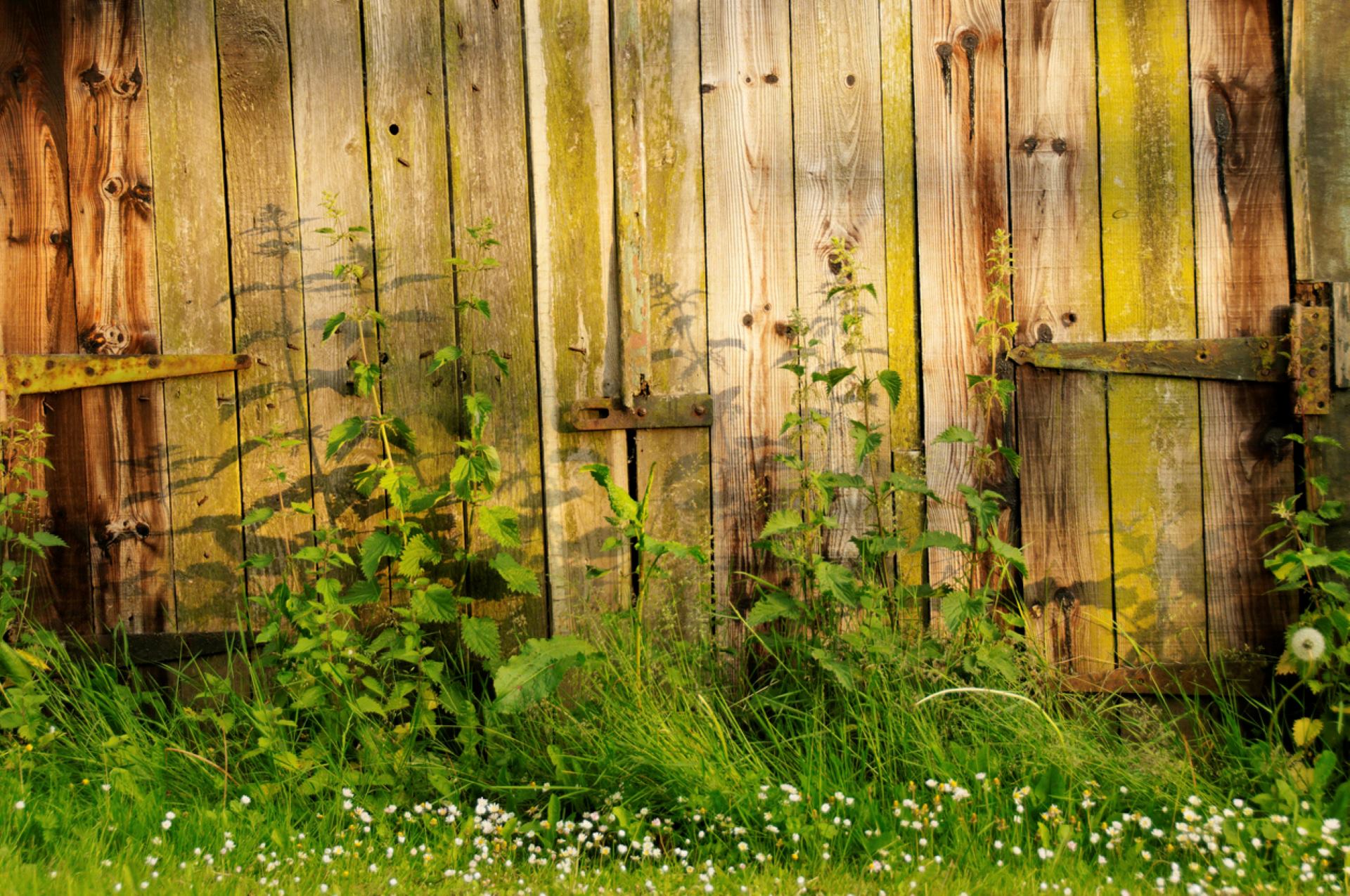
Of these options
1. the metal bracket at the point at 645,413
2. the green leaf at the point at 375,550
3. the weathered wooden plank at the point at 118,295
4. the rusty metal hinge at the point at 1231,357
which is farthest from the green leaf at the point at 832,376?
the weathered wooden plank at the point at 118,295

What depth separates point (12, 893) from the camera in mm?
1656

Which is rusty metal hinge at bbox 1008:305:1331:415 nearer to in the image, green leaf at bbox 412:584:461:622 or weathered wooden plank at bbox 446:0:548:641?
weathered wooden plank at bbox 446:0:548:641

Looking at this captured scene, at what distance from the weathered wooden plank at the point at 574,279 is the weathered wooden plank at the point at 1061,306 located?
114 centimetres

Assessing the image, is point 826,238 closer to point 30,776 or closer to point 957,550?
point 957,550

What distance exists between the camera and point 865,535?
2553 mm

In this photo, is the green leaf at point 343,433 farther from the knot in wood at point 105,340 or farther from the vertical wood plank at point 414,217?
the knot in wood at point 105,340

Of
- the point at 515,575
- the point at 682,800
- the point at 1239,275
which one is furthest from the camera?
the point at 1239,275

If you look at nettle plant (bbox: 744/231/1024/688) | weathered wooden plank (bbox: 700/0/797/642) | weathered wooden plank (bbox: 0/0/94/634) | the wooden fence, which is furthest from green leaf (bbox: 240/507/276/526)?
nettle plant (bbox: 744/231/1024/688)

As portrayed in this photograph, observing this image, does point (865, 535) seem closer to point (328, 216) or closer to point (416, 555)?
point (416, 555)

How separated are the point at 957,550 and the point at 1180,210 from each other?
114 cm

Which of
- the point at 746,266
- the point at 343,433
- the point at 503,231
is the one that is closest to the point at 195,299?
the point at 343,433

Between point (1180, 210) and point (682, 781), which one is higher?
point (1180, 210)

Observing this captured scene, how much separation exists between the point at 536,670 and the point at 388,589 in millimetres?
639

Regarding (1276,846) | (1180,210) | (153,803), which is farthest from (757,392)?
(153,803)
